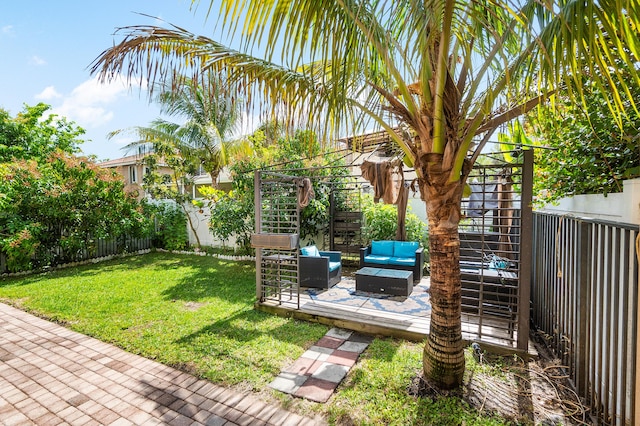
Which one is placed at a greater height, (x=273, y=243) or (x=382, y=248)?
(x=273, y=243)

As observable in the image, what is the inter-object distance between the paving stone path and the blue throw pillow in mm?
3822

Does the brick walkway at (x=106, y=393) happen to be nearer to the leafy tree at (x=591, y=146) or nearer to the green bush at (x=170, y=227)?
the leafy tree at (x=591, y=146)

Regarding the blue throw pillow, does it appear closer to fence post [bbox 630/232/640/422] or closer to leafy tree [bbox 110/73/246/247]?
fence post [bbox 630/232/640/422]

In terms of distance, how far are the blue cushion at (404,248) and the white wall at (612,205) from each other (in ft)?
14.6

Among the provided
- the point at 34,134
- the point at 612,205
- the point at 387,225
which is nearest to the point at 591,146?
the point at 612,205

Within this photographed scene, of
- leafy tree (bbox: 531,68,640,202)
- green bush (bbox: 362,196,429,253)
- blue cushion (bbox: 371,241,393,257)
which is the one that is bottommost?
blue cushion (bbox: 371,241,393,257)

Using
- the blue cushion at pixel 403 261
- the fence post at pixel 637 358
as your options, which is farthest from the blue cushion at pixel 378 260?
the fence post at pixel 637 358

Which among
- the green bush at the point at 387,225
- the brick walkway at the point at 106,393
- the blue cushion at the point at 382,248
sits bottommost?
the brick walkway at the point at 106,393

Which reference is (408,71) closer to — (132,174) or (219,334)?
(219,334)

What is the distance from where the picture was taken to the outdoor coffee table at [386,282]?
7066mm

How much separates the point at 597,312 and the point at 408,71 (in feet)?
10.1

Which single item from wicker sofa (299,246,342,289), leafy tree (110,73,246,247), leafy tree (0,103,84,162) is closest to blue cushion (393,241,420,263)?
wicker sofa (299,246,342,289)

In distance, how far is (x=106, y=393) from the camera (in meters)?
3.94

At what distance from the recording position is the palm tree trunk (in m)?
3.44
